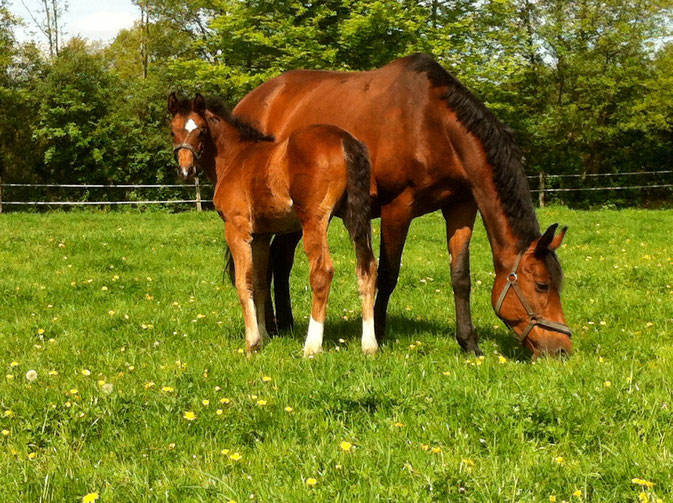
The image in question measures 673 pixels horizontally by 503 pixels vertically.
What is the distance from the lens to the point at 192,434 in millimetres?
3682

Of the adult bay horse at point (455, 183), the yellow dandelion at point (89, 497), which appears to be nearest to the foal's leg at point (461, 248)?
the adult bay horse at point (455, 183)

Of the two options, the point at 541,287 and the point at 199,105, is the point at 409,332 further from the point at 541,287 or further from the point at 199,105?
the point at 199,105

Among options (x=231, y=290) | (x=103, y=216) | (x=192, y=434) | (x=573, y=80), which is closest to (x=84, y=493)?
(x=192, y=434)

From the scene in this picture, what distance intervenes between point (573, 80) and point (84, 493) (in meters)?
30.7

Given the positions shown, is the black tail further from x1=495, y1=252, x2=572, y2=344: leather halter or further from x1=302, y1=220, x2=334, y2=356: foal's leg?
x1=495, y1=252, x2=572, y2=344: leather halter

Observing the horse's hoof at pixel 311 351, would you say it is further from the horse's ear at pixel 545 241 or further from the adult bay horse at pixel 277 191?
the horse's ear at pixel 545 241

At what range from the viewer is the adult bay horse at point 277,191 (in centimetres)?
504

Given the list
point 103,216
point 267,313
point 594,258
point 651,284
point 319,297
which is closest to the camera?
point 319,297

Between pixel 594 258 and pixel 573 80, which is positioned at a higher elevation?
pixel 573 80

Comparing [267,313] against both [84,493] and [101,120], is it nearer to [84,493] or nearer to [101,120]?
[84,493]

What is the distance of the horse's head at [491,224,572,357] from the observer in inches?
204

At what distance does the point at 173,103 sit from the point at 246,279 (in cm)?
185

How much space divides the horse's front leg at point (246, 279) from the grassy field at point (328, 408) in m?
0.20

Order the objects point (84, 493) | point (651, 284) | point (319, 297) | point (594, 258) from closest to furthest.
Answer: point (84, 493), point (319, 297), point (651, 284), point (594, 258)
